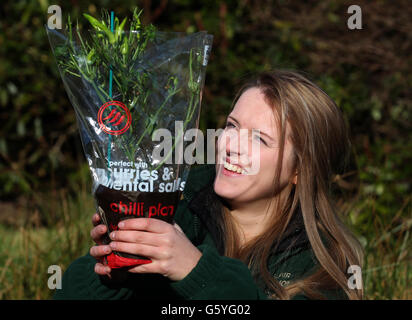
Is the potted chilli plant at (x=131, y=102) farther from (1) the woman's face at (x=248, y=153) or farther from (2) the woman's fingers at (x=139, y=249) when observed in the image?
(1) the woman's face at (x=248, y=153)

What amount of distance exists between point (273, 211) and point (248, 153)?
0.33 meters

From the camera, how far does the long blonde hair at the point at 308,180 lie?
196 centimetres

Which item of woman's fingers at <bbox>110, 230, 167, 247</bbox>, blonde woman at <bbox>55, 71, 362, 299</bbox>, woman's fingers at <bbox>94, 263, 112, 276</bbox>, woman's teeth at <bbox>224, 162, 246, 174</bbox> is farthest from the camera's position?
woman's teeth at <bbox>224, 162, 246, 174</bbox>

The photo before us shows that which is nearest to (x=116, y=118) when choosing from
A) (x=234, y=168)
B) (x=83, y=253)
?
(x=234, y=168)

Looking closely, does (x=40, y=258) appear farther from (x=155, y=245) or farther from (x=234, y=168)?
(x=155, y=245)

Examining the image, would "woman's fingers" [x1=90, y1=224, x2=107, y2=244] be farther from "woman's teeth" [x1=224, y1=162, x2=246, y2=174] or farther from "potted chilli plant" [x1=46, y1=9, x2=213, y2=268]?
"woman's teeth" [x1=224, y1=162, x2=246, y2=174]

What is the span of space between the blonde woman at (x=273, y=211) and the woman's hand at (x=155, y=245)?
78 mm

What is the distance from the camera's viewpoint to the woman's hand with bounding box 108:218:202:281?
1383mm

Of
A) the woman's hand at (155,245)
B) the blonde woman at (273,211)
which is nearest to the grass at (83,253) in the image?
the blonde woman at (273,211)

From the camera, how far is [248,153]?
1.92 metres

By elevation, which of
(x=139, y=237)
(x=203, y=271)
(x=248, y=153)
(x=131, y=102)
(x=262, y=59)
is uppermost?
(x=262, y=59)

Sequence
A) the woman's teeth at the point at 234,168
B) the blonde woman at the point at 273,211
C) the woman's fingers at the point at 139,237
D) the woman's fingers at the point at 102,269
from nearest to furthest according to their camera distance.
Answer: the woman's fingers at the point at 139,237 < the woman's fingers at the point at 102,269 < the blonde woman at the point at 273,211 < the woman's teeth at the point at 234,168

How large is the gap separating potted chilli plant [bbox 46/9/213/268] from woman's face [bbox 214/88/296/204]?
1.44ft

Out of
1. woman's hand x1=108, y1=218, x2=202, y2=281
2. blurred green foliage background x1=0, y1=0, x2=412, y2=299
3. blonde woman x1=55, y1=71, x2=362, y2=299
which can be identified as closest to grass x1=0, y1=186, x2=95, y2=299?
blurred green foliage background x1=0, y1=0, x2=412, y2=299
